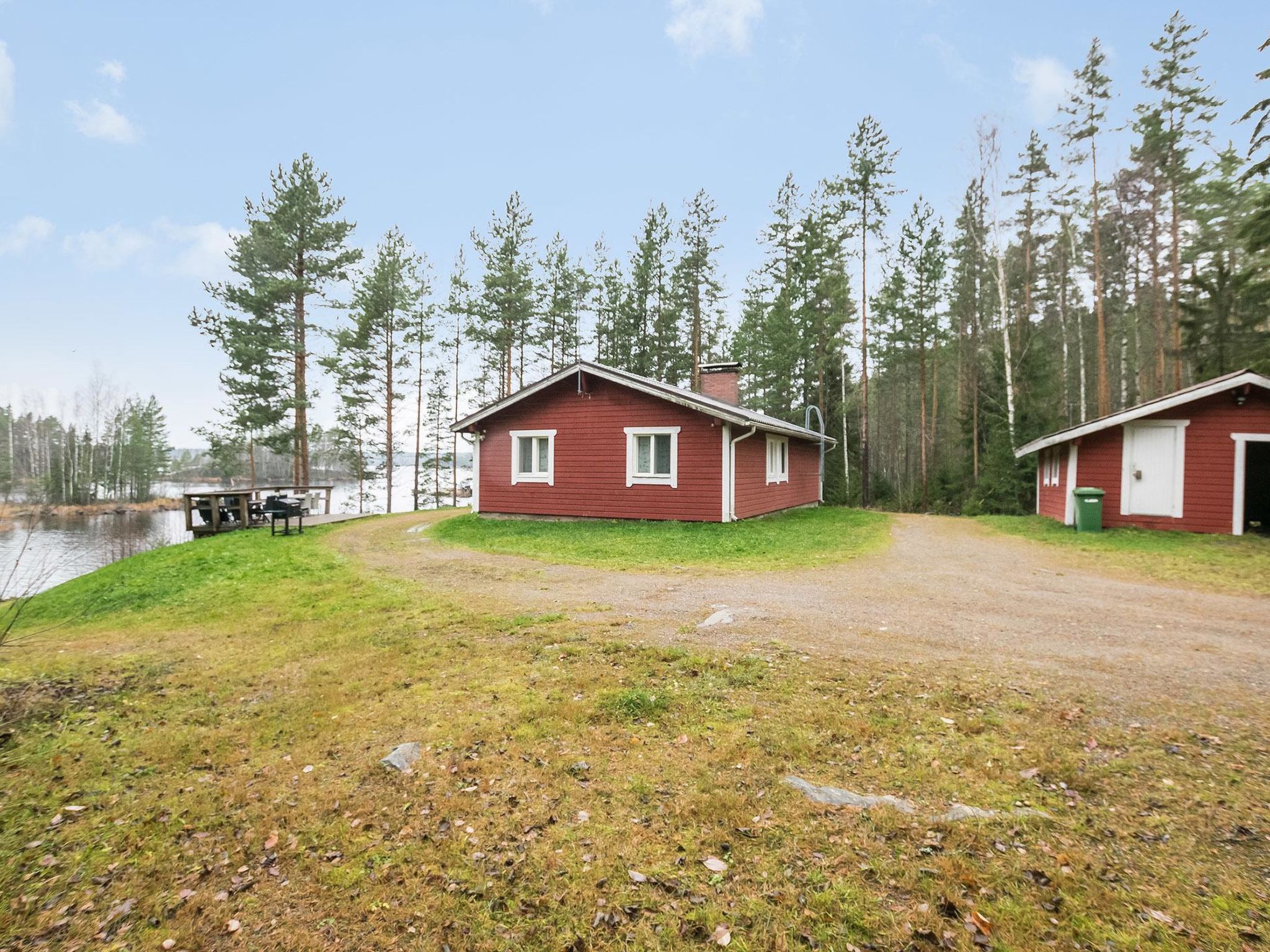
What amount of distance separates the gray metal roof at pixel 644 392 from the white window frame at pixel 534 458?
39.4 inches

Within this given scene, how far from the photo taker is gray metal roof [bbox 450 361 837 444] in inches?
547

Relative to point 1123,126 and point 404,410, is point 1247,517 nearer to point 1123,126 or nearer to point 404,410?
point 1123,126

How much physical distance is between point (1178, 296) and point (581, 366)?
20887mm

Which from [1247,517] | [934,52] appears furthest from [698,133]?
[1247,517]

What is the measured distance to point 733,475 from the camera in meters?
14.7

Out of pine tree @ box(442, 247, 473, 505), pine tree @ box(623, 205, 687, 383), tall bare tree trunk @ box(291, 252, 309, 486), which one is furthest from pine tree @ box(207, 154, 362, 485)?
pine tree @ box(623, 205, 687, 383)

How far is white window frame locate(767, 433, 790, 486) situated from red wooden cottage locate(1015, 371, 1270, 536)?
293 inches

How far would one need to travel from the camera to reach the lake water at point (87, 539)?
23.3 ft

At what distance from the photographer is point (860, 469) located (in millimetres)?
28547

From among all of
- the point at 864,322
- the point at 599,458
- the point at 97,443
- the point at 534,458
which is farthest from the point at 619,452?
the point at 97,443

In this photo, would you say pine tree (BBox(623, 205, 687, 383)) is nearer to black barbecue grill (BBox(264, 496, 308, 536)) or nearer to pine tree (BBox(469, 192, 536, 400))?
pine tree (BBox(469, 192, 536, 400))

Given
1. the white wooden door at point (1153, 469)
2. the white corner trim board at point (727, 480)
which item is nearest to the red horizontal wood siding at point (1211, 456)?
the white wooden door at point (1153, 469)

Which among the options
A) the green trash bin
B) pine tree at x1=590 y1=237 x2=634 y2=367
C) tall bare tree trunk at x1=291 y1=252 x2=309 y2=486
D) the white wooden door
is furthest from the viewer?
pine tree at x1=590 y1=237 x2=634 y2=367

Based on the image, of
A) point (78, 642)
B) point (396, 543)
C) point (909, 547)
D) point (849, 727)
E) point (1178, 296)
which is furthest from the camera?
point (1178, 296)
